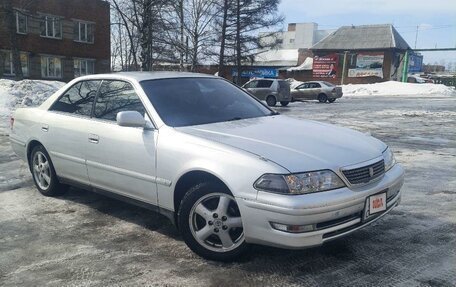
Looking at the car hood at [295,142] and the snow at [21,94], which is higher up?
the car hood at [295,142]

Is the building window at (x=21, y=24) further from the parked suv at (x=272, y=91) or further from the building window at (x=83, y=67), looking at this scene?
the parked suv at (x=272, y=91)

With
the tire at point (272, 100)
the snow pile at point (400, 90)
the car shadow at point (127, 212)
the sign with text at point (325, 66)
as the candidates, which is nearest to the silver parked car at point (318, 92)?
the tire at point (272, 100)

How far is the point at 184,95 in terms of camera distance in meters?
4.33

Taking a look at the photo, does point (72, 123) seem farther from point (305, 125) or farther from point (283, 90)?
point (283, 90)

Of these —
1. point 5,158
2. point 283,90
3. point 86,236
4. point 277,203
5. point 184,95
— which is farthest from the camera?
point 283,90

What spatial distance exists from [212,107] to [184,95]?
30cm

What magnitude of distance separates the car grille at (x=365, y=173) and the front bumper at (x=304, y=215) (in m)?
0.08

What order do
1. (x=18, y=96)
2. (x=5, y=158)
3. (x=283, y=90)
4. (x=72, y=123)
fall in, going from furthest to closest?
(x=283, y=90) → (x=18, y=96) → (x=5, y=158) → (x=72, y=123)

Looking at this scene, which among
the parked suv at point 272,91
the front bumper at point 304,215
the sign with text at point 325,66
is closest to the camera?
the front bumper at point 304,215

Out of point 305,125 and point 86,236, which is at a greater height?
point 305,125

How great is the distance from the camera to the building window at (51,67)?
33656mm

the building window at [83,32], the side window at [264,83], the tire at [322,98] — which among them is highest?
the building window at [83,32]

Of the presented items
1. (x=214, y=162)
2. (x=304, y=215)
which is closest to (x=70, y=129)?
(x=214, y=162)

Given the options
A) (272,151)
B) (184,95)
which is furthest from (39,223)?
(272,151)
